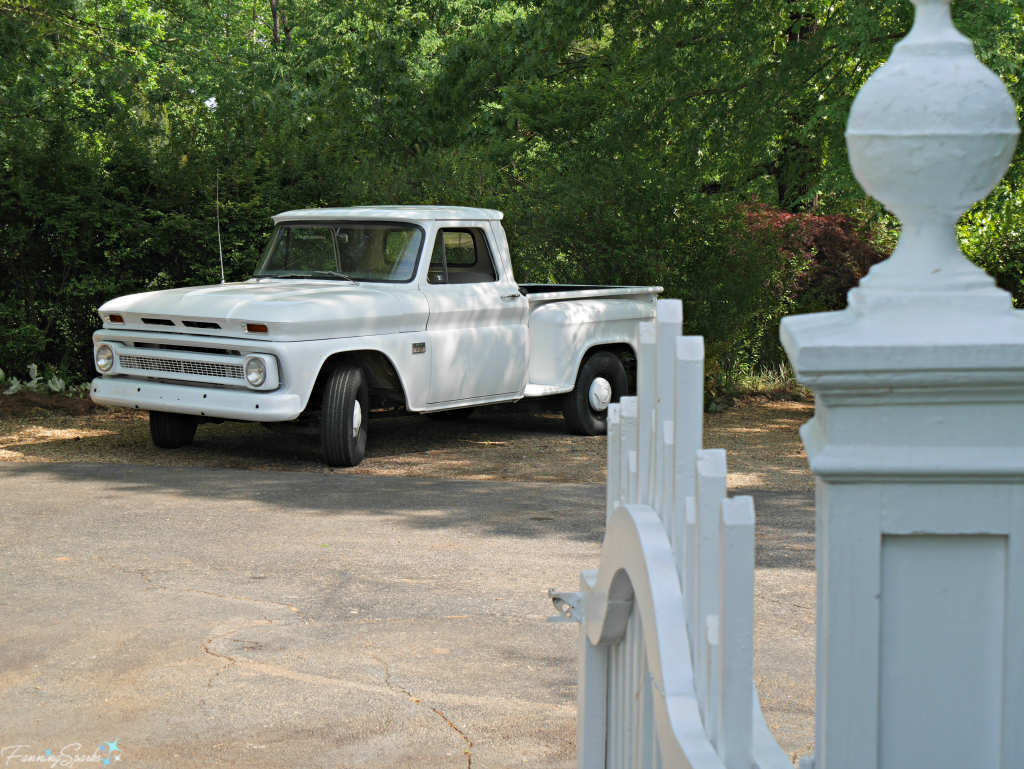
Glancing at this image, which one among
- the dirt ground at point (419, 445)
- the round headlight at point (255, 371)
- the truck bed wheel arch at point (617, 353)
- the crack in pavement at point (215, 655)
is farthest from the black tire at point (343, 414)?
the crack in pavement at point (215, 655)

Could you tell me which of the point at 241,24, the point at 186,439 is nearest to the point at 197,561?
the point at 186,439

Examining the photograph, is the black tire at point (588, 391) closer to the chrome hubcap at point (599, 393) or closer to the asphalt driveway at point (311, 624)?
the chrome hubcap at point (599, 393)

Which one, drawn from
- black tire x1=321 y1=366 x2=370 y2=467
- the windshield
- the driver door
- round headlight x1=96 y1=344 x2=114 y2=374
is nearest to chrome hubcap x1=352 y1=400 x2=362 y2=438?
black tire x1=321 y1=366 x2=370 y2=467

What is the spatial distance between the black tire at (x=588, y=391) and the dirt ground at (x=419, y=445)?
0.48 ft

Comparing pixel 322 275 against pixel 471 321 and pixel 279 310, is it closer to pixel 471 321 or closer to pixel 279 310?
pixel 471 321

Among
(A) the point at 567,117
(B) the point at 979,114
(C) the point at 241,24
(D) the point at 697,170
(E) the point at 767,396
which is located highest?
(C) the point at 241,24

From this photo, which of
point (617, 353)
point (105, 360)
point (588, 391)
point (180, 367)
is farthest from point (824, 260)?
point (105, 360)

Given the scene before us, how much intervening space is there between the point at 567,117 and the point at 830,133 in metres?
4.99

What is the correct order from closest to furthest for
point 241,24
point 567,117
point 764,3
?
point 764,3
point 567,117
point 241,24

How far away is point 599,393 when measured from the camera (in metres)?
10.5

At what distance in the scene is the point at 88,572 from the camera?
5.49 m

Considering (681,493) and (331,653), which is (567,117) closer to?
(331,653)

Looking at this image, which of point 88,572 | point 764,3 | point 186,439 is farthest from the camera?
Result: point 764,3

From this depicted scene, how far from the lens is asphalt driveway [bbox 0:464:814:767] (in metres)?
3.53
